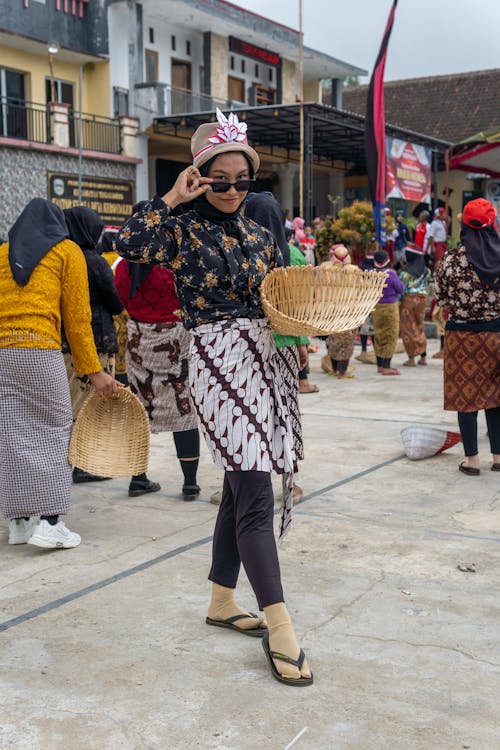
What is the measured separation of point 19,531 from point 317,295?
2.33m

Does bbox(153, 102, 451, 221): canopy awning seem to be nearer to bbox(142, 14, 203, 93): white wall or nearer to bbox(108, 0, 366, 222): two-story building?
bbox(108, 0, 366, 222): two-story building

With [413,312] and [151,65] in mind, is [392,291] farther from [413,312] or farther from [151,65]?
[151,65]

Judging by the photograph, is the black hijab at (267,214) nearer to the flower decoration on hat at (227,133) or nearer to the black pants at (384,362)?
the flower decoration on hat at (227,133)

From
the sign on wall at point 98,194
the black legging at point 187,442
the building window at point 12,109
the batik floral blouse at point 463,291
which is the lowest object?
the black legging at point 187,442

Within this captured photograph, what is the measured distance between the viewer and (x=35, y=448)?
4.59 metres

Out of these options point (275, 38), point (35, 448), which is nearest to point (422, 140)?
point (275, 38)

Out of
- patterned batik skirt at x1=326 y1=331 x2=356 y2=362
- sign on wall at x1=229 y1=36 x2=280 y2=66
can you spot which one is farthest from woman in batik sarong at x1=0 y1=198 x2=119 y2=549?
sign on wall at x1=229 y1=36 x2=280 y2=66

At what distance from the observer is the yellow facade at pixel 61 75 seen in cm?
2205

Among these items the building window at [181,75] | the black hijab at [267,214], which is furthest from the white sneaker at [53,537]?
the building window at [181,75]

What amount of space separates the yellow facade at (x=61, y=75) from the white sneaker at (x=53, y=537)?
19451mm

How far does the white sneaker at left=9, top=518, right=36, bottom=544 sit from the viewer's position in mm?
4711

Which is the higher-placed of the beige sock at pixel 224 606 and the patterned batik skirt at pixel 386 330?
the patterned batik skirt at pixel 386 330

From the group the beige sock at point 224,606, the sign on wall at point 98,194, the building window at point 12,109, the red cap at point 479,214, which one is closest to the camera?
the beige sock at point 224,606

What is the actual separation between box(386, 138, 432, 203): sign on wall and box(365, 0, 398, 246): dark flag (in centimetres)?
907
